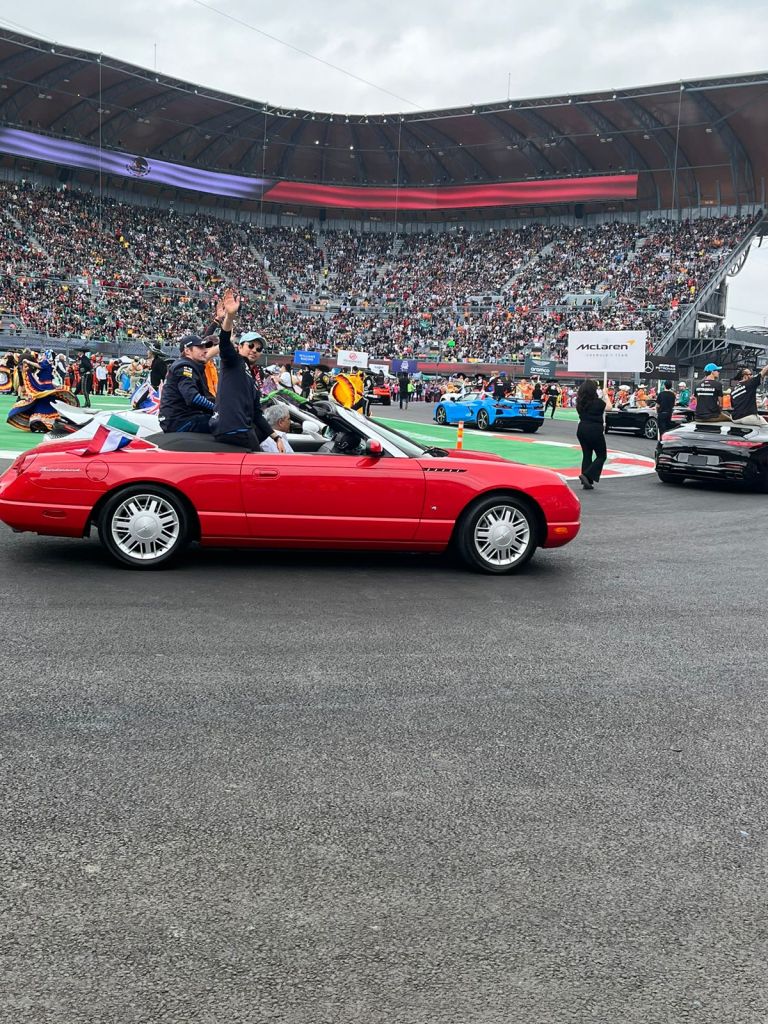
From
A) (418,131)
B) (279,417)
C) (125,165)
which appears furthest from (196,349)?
(125,165)

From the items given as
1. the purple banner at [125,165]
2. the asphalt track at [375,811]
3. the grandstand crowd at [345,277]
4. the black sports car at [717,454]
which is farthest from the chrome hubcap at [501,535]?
the purple banner at [125,165]

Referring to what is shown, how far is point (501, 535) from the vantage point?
279 inches

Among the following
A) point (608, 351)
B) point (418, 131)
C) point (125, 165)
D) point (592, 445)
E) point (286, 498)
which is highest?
point (418, 131)

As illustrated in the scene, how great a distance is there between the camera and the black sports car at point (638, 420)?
25.2m

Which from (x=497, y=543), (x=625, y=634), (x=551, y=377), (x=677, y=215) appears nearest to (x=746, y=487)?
(x=497, y=543)

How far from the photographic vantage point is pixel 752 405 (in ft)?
46.4

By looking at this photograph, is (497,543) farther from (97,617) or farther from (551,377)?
(551,377)

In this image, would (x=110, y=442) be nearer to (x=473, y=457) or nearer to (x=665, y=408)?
(x=473, y=457)

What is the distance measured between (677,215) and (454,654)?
193ft

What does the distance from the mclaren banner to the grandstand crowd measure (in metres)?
27.1

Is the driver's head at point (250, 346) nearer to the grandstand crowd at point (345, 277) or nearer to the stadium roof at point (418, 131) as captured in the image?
the grandstand crowd at point (345, 277)

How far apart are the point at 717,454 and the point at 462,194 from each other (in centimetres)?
5522

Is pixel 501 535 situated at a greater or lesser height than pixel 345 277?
lesser

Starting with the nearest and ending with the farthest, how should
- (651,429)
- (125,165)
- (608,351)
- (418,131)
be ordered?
1. (608,351)
2. (651,429)
3. (125,165)
4. (418,131)
